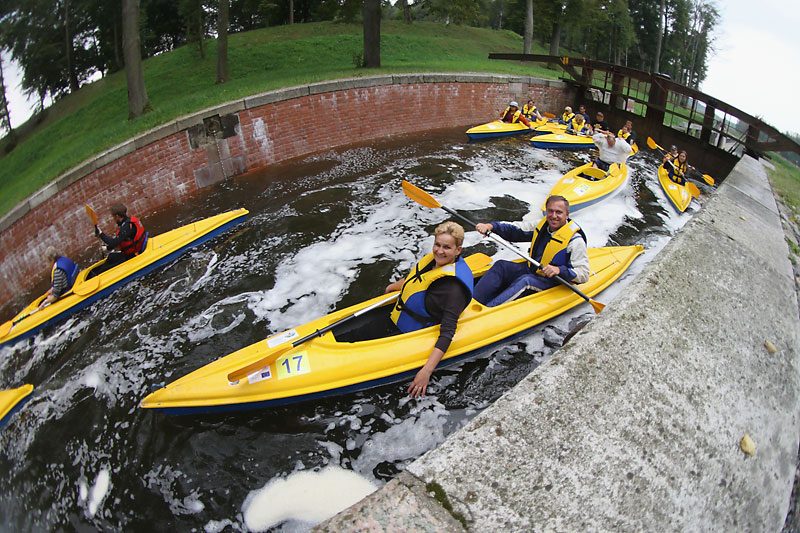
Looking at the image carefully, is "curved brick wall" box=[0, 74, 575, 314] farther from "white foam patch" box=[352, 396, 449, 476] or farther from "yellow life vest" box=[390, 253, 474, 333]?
"white foam patch" box=[352, 396, 449, 476]

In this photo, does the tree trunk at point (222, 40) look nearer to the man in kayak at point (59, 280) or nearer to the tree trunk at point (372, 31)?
the tree trunk at point (372, 31)

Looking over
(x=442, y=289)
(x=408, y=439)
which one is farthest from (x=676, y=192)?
(x=408, y=439)

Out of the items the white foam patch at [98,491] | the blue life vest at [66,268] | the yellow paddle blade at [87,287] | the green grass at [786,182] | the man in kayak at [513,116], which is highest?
Result: the man in kayak at [513,116]

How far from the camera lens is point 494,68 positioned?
57.8 feet

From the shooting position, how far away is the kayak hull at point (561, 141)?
493 inches

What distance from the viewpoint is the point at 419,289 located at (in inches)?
162

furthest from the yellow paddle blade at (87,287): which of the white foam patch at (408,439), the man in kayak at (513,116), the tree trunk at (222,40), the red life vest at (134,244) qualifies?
the man in kayak at (513,116)

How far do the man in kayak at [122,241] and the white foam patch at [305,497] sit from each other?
4.57 m

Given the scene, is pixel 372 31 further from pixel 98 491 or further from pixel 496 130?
pixel 98 491

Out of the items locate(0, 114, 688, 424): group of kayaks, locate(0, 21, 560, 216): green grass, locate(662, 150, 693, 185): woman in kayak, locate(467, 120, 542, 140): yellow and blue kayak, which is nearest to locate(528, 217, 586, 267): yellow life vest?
locate(0, 114, 688, 424): group of kayaks

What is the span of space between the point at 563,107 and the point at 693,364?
17782 millimetres

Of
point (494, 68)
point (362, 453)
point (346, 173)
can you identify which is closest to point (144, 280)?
point (362, 453)

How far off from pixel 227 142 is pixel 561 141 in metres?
8.76

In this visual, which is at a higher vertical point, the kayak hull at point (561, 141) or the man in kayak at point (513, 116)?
the man in kayak at point (513, 116)
